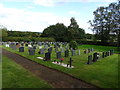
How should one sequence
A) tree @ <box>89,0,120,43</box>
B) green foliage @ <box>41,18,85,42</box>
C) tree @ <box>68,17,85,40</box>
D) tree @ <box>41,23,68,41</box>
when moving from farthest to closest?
tree @ <box>41,23,68,41</box> < green foliage @ <box>41,18,85,42</box> < tree @ <box>68,17,85,40</box> < tree @ <box>89,0,120,43</box>

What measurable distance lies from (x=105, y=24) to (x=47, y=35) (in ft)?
93.8

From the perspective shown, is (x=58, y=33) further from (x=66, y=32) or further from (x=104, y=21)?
(x=104, y=21)

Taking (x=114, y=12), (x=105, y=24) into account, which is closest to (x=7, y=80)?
(x=114, y=12)

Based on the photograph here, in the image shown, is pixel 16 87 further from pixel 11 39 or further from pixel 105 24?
pixel 105 24

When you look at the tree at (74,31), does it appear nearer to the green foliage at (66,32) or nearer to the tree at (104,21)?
the green foliage at (66,32)

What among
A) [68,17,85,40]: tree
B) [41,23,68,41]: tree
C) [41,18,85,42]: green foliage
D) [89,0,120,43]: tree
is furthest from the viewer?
[41,23,68,41]: tree

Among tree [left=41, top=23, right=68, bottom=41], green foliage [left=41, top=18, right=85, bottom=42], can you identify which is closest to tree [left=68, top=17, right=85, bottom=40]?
green foliage [left=41, top=18, right=85, bottom=42]

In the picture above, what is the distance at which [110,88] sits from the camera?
229 inches

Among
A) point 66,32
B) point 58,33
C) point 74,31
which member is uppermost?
point 74,31

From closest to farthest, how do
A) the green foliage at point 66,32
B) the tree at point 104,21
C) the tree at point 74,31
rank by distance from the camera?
the tree at point 104,21, the tree at point 74,31, the green foliage at point 66,32

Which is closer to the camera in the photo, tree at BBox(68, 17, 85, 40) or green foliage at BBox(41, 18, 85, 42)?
tree at BBox(68, 17, 85, 40)

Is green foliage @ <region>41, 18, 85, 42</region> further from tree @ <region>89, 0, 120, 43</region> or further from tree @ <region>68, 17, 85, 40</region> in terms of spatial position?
tree @ <region>89, 0, 120, 43</region>

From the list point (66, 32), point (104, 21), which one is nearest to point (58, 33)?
point (66, 32)

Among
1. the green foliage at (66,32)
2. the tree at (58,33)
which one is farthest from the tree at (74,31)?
the tree at (58,33)
